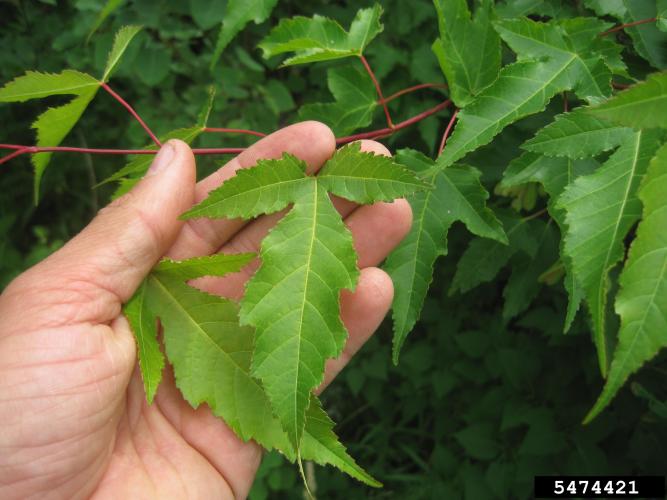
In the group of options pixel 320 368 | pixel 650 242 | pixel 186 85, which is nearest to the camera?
pixel 650 242

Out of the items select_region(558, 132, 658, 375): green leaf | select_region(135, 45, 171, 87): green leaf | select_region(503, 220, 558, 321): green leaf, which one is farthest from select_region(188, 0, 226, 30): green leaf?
select_region(558, 132, 658, 375): green leaf

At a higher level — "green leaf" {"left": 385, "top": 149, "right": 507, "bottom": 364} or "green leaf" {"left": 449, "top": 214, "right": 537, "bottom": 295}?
"green leaf" {"left": 385, "top": 149, "right": 507, "bottom": 364}

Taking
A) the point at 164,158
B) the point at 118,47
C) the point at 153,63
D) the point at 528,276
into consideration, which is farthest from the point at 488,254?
the point at 153,63

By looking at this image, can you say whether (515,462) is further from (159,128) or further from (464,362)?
(159,128)

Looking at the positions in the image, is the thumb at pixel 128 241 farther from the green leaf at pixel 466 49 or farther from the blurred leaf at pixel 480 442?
the blurred leaf at pixel 480 442

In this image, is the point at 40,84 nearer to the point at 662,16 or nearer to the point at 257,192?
the point at 257,192

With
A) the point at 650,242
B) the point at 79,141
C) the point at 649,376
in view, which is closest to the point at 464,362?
the point at 649,376

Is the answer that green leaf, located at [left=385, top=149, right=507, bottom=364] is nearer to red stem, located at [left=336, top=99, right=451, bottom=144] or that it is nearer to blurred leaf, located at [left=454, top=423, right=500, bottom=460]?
red stem, located at [left=336, top=99, right=451, bottom=144]
